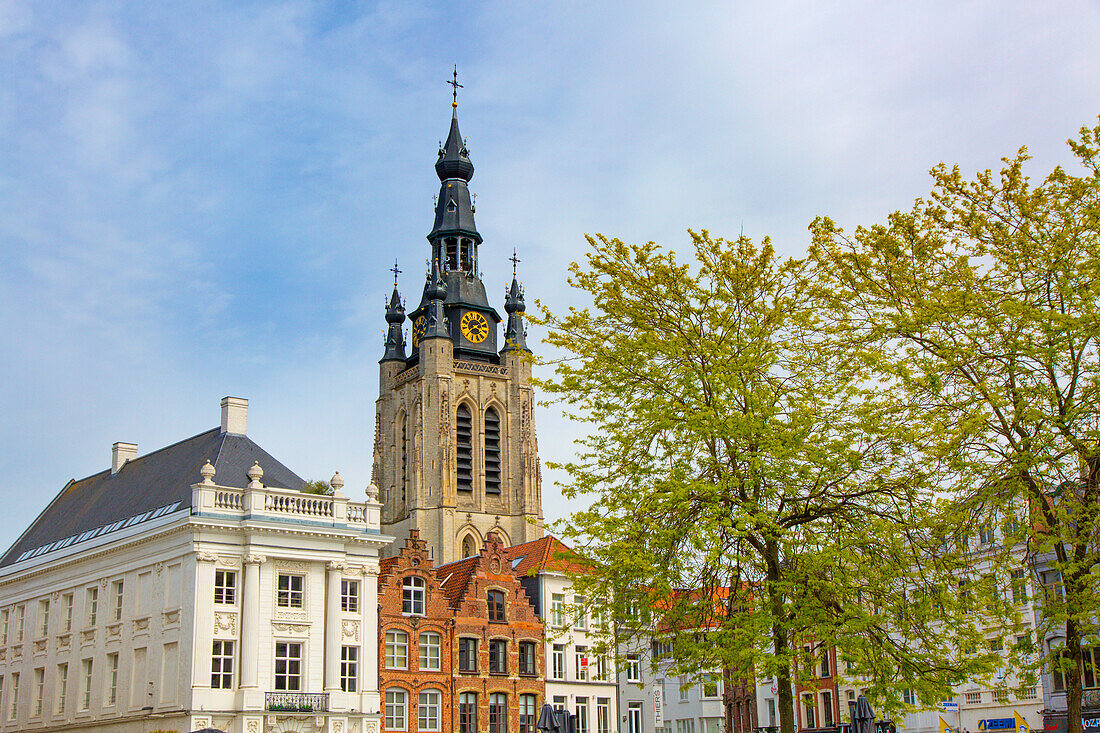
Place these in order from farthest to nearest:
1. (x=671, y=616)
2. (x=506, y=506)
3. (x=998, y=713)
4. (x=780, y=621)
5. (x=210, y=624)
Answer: (x=506, y=506) < (x=998, y=713) < (x=210, y=624) < (x=671, y=616) < (x=780, y=621)

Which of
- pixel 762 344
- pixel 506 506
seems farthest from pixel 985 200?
pixel 506 506

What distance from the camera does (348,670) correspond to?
42469mm

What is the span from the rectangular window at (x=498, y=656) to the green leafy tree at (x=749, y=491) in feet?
83.0

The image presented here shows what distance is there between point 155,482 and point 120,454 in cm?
711

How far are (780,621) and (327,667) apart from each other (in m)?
24.0

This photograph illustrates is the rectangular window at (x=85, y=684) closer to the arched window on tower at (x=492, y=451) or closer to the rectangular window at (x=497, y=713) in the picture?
the rectangular window at (x=497, y=713)

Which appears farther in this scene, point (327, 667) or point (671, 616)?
point (327, 667)

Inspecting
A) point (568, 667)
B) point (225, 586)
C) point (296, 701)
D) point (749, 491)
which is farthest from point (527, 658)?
point (749, 491)

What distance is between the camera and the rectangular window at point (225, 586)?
40.2 meters

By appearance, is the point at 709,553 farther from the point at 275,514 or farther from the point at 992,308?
the point at 275,514

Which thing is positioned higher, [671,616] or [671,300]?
[671,300]

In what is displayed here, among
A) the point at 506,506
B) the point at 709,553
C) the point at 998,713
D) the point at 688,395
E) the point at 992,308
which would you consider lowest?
the point at 998,713

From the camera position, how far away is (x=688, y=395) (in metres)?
22.2

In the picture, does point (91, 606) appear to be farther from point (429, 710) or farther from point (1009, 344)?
point (1009, 344)
